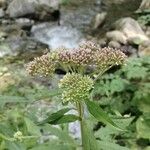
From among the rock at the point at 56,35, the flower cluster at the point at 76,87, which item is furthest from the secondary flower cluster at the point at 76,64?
the rock at the point at 56,35

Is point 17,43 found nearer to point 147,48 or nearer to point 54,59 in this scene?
point 147,48

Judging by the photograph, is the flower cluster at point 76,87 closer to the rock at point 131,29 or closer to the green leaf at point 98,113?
the green leaf at point 98,113

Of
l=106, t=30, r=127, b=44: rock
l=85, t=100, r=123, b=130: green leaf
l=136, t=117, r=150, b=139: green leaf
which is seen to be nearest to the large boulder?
l=106, t=30, r=127, b=44: rock

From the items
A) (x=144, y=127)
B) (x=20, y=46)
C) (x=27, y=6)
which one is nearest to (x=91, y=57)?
(x=144, y=127)

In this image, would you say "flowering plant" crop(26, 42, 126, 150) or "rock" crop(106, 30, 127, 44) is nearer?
"flowering plant" crop(26, 42, 126, 150)

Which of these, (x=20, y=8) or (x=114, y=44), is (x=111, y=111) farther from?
(x=20, y=8)

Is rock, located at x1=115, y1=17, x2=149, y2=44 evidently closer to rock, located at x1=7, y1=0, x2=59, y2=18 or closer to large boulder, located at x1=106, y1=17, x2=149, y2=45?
large boulder, located at x1=106, y1=17, x2=149, y2=45

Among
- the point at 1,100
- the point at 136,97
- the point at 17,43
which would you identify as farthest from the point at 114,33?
the point at 1,100
